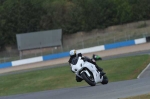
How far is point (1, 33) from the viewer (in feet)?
276

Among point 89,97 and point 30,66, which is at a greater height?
point 89,97

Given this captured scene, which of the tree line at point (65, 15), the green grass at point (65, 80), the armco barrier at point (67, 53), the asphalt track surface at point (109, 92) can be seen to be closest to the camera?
the asphalt track surface at point (109, 92)

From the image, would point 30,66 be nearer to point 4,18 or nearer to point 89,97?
point 4,18

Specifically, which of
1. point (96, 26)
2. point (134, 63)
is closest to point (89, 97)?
point (134, 63)

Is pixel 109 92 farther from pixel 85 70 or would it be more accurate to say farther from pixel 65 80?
pixel 65 80

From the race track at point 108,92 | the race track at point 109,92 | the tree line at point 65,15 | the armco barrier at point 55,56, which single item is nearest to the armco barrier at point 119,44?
the armco barrier at point 55,56

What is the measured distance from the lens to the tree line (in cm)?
8131

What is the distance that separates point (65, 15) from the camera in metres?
87.7

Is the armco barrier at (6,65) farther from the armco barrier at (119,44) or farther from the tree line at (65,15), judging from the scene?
the tree line at (65,15)

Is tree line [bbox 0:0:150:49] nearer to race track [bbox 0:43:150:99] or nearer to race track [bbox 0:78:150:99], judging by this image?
race track [bbox 0:43:150:99]

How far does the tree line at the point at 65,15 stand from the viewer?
267 ft

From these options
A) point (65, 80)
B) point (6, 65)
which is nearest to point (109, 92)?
point (65, 80)

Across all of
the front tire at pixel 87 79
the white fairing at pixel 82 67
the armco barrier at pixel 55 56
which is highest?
the white fairing at pixel 82 67

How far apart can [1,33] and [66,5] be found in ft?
49.3
